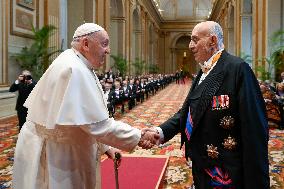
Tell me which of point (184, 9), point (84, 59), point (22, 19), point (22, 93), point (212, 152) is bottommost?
point (212, 152)

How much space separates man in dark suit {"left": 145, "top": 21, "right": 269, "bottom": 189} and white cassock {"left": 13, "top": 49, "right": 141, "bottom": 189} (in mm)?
451

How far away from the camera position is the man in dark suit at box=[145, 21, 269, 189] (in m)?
2.22

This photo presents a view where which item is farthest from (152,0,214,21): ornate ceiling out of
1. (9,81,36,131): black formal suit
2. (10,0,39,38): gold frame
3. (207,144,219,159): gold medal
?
(207,144,219,159): gold medal

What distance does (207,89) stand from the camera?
244cm

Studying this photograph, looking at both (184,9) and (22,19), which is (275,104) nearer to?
(22,19)

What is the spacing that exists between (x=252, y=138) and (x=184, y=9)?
46969 mm

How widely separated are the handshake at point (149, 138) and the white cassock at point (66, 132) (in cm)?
39

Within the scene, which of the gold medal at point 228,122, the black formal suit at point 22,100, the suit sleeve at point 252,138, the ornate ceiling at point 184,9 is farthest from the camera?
the ornate ceiling at point 184,9

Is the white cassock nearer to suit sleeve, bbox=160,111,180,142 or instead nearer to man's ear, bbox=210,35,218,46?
suit sleeve, bbox=160,111,180,142

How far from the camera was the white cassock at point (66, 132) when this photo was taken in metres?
2.35

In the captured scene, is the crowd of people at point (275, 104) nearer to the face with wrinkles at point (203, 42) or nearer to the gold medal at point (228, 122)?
the face with wrinkles at point (203, 42)

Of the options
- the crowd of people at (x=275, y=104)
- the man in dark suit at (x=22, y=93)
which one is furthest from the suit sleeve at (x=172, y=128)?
the crowd of people at (x=275, y=104)

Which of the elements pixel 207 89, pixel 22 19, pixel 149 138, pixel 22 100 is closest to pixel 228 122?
pixel 207 89


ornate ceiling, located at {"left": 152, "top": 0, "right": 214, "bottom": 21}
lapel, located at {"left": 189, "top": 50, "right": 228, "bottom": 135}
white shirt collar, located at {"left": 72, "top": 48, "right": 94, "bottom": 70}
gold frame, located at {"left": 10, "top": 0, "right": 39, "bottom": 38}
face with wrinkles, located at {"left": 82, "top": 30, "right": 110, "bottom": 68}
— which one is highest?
ornate ceiling, located at {"left": 152, "top": 0, "right": 214, "bottom": 21}
